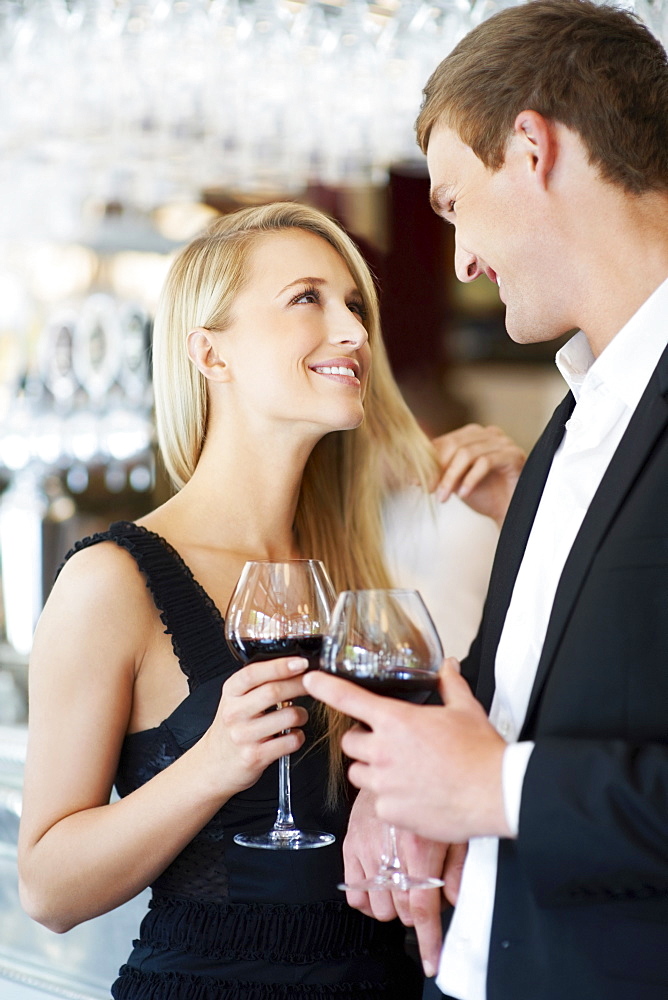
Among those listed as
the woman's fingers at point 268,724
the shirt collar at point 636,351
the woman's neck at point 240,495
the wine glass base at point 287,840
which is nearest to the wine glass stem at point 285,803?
the wine glass base at point 287,840

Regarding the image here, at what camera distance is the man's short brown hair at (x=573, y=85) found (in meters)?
1.35

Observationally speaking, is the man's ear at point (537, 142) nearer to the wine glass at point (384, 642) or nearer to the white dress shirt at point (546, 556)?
the white dress shirt at point (546, 556)

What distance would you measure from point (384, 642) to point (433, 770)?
0.55ft

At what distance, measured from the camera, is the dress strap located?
5.28 ft

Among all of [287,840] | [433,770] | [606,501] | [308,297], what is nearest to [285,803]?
[287,840]

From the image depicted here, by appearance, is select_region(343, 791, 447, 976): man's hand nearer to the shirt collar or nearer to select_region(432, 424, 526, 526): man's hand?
the shirt collar

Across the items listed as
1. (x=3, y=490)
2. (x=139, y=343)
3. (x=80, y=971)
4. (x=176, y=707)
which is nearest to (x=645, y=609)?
(x=176, y=707)

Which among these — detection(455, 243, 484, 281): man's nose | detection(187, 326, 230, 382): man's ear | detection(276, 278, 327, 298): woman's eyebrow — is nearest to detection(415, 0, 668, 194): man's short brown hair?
detection(455, 243, 484, 281): man's nose

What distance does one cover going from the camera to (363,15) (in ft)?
9.30

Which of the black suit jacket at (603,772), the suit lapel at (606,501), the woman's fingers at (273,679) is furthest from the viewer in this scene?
the woman's fingers at (273,679)

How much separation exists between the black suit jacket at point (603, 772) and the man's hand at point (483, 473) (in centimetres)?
101

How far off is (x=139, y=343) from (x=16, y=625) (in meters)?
1.50

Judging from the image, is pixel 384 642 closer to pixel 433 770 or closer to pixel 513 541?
pixel 433 770

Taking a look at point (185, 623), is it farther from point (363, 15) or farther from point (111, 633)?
point (363, 15)
